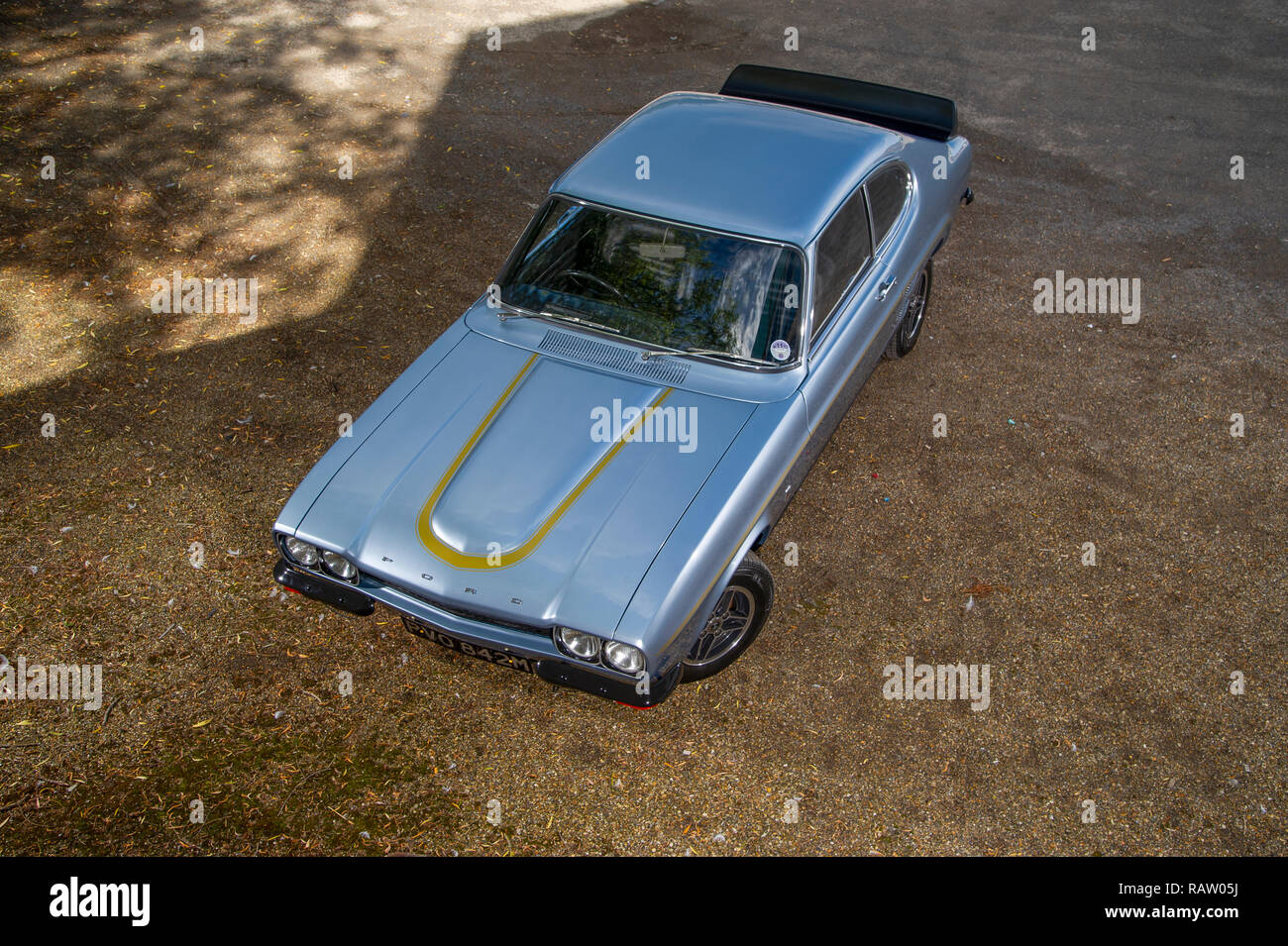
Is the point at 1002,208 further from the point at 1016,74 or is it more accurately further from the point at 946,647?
the point at 946,647

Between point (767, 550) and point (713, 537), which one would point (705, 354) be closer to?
point (713, 537)

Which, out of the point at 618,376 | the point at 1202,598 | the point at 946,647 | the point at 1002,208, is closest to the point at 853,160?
the point at 618,376

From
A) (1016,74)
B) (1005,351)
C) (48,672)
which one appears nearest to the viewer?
(48,672)

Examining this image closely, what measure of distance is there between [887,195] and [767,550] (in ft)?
7.00

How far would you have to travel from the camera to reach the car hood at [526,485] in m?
3.70

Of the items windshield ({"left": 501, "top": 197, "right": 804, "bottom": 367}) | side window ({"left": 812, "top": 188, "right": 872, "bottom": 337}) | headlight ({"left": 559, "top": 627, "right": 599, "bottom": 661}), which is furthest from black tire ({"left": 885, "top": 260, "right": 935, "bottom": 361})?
headlight ({"left": 559, "top": 627, "right": 599, "bottom": 661})

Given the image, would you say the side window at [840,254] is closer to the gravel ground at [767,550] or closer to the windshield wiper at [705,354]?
the windshield wiper at [705,354]

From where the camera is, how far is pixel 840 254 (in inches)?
189

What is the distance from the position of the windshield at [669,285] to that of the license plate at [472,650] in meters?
1.63

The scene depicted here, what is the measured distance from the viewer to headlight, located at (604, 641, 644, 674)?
3582mm

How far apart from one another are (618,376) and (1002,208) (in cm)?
501

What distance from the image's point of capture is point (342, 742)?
421cm

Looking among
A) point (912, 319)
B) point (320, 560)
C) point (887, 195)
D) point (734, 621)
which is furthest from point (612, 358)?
point (912, 319)

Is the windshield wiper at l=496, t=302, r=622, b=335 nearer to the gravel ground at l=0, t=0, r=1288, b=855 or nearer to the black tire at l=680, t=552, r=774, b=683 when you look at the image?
the black tire at l=680, t=552, r=774, b=683
